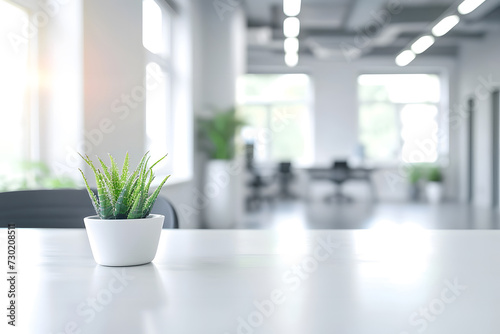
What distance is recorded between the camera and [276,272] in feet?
2.51

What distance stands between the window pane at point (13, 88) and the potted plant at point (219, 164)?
134 inches

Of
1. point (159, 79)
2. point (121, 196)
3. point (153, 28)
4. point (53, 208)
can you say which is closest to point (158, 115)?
point (159, 79)

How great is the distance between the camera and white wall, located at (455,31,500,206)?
30.3ft

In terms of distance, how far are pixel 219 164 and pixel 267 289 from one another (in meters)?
5.97

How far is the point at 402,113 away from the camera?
37.6 feet

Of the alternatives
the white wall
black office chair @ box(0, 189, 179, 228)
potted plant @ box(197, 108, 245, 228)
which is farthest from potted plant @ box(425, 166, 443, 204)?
black office chair @ box(0, 189, 179, 228)

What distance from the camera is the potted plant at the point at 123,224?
812 millimetres

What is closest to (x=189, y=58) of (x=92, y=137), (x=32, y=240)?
(x=92, y=137)

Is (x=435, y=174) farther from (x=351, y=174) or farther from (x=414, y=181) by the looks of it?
(x=351, y=174)

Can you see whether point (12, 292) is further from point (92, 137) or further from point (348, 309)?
point (92, 137)

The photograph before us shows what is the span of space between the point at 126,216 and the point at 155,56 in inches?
196

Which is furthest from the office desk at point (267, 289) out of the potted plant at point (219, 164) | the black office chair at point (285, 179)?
the black office chair at point (285, 179)

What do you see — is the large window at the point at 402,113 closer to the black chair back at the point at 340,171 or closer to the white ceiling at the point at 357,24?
the white ceiling at the point at 357,24

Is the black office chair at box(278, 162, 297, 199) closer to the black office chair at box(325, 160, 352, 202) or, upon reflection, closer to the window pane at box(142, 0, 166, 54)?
the black office chair at box(325, 160, 352, 202)
